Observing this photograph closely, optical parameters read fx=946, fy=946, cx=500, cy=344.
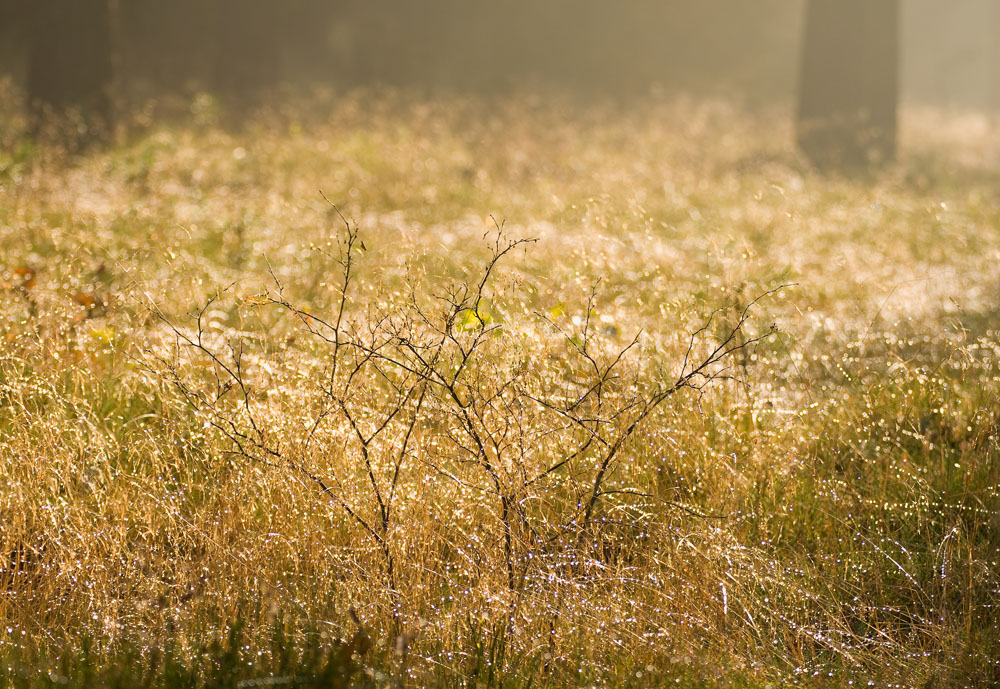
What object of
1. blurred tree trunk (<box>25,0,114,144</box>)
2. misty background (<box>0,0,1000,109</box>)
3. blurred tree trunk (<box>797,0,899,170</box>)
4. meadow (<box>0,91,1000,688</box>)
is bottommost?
meadow (<box>0,91,1000,688</box>)

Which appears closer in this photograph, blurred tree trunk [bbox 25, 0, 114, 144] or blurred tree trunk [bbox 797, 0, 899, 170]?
blurred tree trunk [bbox 25, 0, 114, 144]

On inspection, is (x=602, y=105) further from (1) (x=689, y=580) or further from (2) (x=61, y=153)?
(1) (x=689, y=580)

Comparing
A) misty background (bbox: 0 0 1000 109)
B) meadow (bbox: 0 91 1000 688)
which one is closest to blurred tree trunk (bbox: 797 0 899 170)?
misty background (bbox: 0 0 1000 109)

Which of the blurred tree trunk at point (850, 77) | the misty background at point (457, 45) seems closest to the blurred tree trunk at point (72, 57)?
the misty background at point (457, 45)

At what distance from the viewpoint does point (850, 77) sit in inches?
408

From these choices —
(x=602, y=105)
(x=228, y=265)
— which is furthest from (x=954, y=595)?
(x=602, y=105)

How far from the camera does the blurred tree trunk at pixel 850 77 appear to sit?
9930 millimetres

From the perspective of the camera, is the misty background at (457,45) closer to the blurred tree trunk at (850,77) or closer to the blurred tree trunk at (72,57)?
the blurred tree trunk at (72,57)

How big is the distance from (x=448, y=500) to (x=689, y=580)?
0.60 m

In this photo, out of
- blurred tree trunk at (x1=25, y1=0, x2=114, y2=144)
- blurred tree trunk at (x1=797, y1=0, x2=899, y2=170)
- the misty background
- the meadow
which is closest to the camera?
the meadow

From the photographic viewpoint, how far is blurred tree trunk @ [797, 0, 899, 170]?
993 centimetres

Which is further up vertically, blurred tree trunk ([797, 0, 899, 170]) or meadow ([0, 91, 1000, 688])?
blurred tree trunk ([797, 0, 899, 170])

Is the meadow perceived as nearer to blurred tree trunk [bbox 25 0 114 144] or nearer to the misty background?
blurred tree trunk [bbox 25 0 114 144]

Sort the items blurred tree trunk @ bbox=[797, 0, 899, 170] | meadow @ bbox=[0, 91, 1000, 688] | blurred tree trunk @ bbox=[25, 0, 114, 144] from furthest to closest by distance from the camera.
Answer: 1. blurred tree trunk @ bbox=[797, 0, 899, 170]
2. blurred tree trunk @ bbox=[25, 0, 114, 144]
3. meadow @ bbox=[0, 91, 1000, 688]
